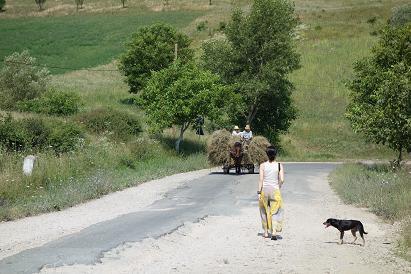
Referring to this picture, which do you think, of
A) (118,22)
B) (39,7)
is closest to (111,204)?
(118,22)

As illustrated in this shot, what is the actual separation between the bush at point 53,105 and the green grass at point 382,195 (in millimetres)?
22836

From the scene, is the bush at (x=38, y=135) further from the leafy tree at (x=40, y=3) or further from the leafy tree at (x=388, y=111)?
the leafy tree at (x=40, y=3)

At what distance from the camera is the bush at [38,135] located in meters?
27.0

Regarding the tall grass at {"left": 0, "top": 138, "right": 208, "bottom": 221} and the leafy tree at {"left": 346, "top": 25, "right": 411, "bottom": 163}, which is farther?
the leafy tree at {"left": 346, "top": 25, "right": 411, "bottom": 163}

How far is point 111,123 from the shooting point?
119 ft

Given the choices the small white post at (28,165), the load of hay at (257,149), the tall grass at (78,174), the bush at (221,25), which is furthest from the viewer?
the bush at (221,25)

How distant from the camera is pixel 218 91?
35219 mm

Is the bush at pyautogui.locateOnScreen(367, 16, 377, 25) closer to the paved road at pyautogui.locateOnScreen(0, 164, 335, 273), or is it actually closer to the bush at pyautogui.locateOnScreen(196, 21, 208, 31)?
the bush at pyautogui.locateOnScreen(196, 21, 208, 31)

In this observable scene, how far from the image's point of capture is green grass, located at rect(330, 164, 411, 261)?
47.9 ft

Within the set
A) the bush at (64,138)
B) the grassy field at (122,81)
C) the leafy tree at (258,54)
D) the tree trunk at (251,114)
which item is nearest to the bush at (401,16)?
the grassy field at (122,81)

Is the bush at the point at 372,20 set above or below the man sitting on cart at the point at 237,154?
above

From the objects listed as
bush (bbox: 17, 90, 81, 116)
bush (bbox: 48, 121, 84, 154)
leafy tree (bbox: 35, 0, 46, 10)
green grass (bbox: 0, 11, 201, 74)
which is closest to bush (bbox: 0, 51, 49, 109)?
bush (bbox: 17, 90, 81, 116)

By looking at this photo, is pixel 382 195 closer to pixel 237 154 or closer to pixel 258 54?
pixel 237 154

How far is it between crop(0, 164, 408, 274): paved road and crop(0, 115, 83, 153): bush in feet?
26.5
